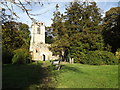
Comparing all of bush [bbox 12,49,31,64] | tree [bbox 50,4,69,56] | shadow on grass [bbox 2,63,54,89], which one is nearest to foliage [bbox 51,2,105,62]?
tree [bbox 50,4,69,56]

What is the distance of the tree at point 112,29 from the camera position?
19458 mm

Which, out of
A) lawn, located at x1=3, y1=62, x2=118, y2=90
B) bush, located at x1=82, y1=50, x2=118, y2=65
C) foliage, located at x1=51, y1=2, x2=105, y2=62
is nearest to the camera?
lawn, located at x1=3, y1=62, x2=118, y2=90

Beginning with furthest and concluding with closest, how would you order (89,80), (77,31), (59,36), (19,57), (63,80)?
Result: 1. (59,36)
2. (77,31)
3. (19,57)
4. (63,80)
5. (89,80)

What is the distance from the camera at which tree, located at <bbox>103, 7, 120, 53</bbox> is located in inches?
766

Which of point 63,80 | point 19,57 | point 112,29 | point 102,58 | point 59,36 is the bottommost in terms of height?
point 63,80

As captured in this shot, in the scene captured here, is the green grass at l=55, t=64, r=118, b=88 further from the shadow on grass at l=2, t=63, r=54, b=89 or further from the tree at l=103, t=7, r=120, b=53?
the tree at l=103, t=7, r=120, b=53

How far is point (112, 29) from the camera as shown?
20.5m

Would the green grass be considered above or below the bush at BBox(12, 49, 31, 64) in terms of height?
below

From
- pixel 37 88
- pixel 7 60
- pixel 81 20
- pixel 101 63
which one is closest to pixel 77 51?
pixel 101 63

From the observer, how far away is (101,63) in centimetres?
1523

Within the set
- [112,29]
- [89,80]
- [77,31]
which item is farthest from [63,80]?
[112,29]

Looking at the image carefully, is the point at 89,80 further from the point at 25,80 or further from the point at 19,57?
the point at 19,57

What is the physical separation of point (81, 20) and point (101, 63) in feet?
29.3

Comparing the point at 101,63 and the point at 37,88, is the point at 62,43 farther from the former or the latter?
the point at 37,88
